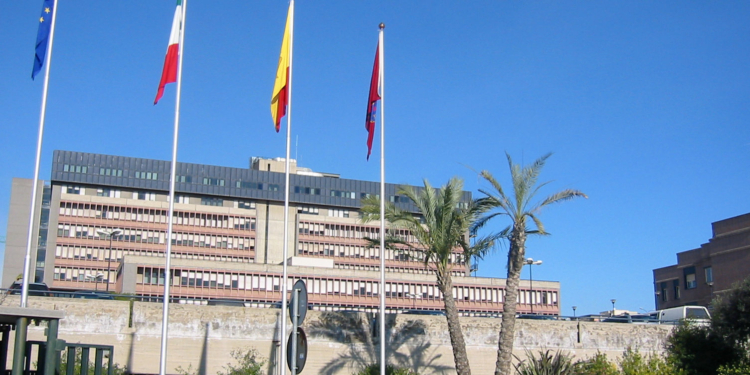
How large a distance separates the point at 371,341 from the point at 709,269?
4490 centimetres

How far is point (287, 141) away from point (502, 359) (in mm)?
12244

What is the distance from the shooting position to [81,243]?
312 ft

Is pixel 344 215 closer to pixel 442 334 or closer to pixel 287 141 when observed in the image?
pixel 442 334

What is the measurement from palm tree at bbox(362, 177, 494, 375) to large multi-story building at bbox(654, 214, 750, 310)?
33639 millimetres

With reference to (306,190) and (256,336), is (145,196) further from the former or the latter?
(256,336)

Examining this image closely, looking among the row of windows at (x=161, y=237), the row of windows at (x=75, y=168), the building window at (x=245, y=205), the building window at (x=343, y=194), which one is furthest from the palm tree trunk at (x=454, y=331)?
the building window at (x=343, y=194)

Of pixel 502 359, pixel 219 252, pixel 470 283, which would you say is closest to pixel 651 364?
pixel 502 359

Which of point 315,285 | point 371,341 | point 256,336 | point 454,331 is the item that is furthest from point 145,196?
point 454,331

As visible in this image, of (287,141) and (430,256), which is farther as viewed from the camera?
(430,256)

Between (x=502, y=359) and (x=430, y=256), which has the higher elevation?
(x=430, y=256)

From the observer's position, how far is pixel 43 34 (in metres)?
22.0

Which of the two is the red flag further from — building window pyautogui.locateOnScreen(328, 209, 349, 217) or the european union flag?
building window pyautogui.locateOnScreen(328, 209, 349, 217)

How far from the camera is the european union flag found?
21.9 metres

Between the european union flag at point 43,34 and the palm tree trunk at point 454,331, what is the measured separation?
15376 mm
